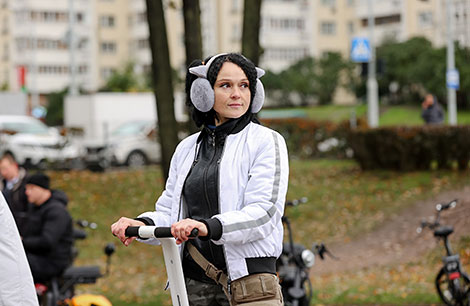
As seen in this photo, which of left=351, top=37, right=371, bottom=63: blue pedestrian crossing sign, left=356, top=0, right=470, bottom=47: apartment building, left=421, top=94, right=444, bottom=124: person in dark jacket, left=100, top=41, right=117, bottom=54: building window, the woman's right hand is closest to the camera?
the woman's right hand

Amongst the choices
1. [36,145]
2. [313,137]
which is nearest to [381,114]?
[313,137]

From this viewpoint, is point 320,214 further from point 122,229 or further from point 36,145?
point 122,229

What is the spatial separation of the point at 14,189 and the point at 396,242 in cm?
689

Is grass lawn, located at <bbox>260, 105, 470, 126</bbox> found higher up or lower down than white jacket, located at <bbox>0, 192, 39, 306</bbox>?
lower down

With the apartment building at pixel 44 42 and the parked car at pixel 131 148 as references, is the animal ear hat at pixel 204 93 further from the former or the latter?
the apartment building at pixel 44 42

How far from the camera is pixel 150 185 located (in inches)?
738

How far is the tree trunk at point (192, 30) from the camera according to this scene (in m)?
10.2

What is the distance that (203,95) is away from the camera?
4.10 m

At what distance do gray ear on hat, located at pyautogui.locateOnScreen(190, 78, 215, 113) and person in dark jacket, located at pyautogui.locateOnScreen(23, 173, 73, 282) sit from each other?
398 centimetres

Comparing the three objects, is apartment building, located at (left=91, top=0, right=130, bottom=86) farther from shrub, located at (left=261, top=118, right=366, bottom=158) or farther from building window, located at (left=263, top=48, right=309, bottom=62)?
shrub, located at (left=261, top=118, right=366, bottom=158)

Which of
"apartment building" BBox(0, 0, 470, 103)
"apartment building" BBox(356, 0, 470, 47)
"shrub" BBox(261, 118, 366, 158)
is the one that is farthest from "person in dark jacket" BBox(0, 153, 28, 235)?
"apartment building" BBox(0, 0, 470, 103)

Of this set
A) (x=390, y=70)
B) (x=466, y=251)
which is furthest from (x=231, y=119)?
(x=390, y=70)

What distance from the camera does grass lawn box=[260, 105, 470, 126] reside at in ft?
164

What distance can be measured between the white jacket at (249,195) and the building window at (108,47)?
287ft
